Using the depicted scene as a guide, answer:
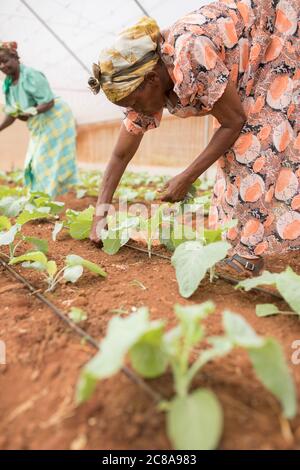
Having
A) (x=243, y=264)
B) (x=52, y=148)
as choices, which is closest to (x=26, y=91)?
(x=52, y=148)

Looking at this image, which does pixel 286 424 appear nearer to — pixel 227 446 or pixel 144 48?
pixel 227 446

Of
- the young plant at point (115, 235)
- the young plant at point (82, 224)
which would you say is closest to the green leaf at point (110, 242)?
the young plant at point (115, 235)

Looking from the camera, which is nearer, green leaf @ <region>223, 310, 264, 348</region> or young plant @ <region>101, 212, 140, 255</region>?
green leaf @ <region>223, 310, 264, 348</region>

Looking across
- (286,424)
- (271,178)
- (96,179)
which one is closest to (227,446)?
(286,424)

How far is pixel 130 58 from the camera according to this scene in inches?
52.9

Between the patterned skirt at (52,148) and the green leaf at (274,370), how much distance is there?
299cm

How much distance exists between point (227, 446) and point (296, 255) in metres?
1.33

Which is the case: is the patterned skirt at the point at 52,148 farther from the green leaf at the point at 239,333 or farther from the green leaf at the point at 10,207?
the green leaf at the point at 239,333

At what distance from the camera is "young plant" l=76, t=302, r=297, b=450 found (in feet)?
2.08

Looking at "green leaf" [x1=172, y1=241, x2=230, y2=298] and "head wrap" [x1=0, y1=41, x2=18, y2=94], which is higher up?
"head wrap" [x1=0, y1=41, x2=18, y2=94]

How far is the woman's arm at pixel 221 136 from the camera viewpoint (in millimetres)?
1388

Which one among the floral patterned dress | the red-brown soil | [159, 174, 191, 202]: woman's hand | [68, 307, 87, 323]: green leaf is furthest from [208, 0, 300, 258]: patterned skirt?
[68, 307, 87, 323]: green leaf

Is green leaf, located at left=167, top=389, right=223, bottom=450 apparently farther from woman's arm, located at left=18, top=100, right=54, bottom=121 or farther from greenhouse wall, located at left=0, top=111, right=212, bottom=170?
greenhouse wall, located at left=0, top=111, right=212, bottom=170
